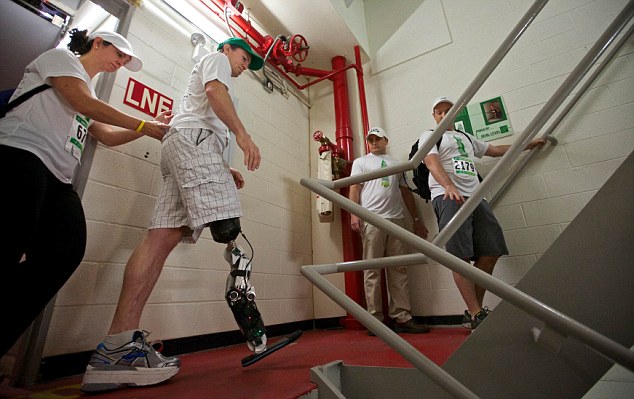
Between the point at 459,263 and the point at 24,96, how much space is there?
142cm

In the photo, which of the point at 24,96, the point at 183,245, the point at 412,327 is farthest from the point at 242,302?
the point at 412,327

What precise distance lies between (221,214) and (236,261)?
226mm

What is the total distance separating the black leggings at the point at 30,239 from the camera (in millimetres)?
772

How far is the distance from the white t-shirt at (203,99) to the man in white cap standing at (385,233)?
1.32 metres

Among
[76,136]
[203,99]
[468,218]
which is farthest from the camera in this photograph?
[468,218]

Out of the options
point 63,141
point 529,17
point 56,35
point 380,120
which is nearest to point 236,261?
point 63,141

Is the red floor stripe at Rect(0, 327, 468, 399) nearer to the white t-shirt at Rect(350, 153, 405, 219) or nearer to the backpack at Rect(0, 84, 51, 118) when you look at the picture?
the backpack at Rect(0, 84, 51, 118)

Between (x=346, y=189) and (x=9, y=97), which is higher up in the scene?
(x=346, y=189)

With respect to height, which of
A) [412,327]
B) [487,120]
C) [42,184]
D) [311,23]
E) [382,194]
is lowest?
[412,327]

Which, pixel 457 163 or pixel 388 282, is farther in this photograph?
pixel 388 282

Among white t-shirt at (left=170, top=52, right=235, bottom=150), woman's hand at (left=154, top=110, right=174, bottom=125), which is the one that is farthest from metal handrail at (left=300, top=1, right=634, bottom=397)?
woman's hand at (left=154, top=110, right=174, bottom=125)

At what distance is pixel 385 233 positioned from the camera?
92.3 inches

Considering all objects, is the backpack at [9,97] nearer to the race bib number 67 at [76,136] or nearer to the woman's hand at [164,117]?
the race bib number 67 at [76,136]

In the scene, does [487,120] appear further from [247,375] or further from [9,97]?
[9,97]
